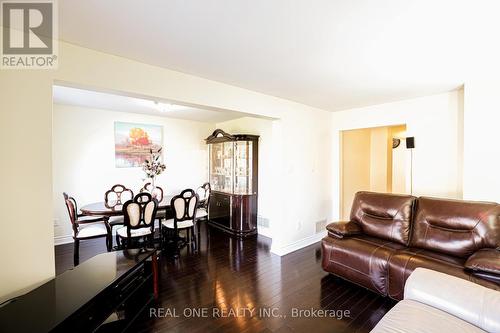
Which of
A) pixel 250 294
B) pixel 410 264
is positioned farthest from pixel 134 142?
pixel 410 264

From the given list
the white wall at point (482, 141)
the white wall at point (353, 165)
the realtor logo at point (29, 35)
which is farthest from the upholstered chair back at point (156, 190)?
the white wall at point (482, 141)

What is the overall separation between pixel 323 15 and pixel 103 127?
4.45 metres

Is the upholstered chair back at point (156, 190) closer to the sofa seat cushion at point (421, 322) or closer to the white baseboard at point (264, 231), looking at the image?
the white baseboard at point (264, 231)

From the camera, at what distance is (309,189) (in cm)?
407

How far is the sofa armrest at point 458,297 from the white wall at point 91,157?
4.73m

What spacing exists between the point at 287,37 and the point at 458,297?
2206 millimetres

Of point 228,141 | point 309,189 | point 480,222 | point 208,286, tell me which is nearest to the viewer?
point 480,222

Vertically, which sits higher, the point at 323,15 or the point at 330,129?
the point at 323,15

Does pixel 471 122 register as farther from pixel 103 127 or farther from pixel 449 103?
pixel 103 127

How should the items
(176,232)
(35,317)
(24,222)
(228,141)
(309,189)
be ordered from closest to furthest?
(35,317) → (24,222) → (176,232) → (309,189) → (228,141)

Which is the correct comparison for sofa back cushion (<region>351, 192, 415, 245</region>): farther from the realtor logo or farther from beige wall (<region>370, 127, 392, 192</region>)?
the realtor logo

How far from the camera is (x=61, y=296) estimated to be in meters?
1.57

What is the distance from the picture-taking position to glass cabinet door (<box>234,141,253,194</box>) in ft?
15.1

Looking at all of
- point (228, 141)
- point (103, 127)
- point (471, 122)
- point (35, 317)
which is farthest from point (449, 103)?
point (103, 127)
